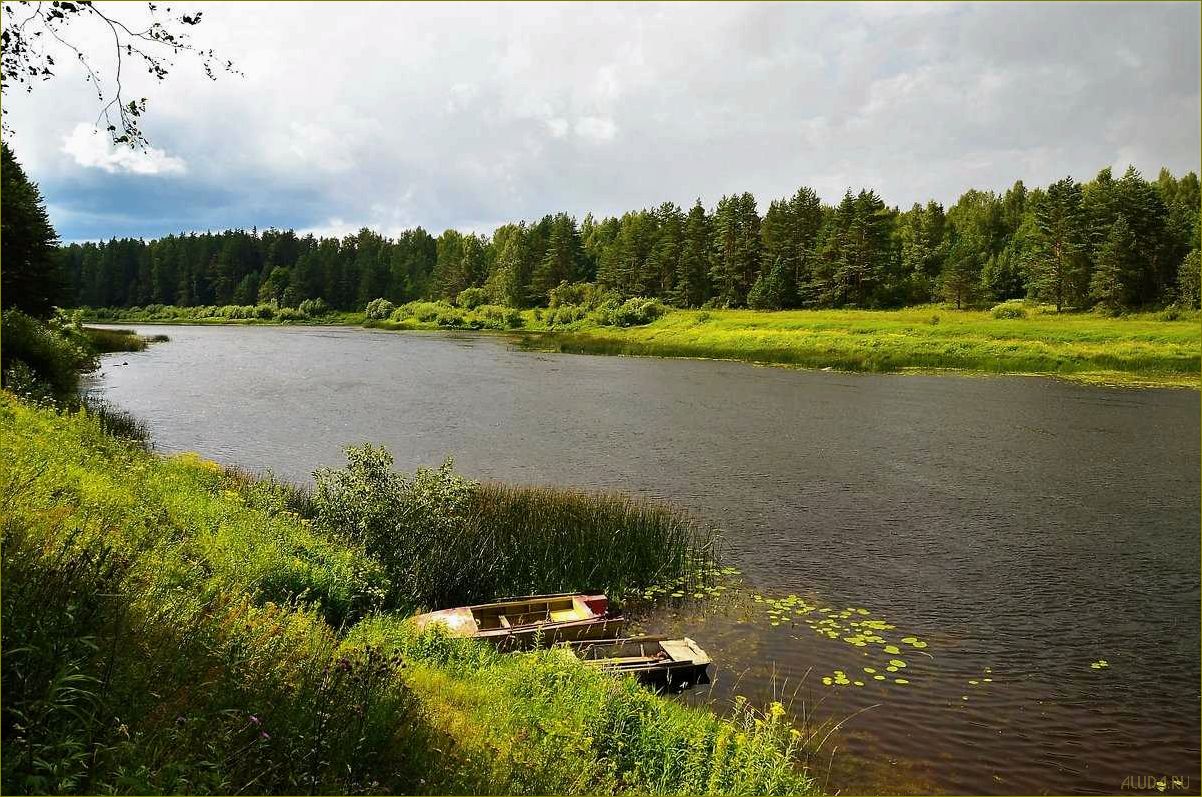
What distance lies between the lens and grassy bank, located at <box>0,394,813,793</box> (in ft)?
19.7

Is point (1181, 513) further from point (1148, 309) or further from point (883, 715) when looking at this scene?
point (1148, 309)

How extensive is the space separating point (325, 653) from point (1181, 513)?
3046 centimetres

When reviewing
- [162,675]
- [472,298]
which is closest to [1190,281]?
[162,675]

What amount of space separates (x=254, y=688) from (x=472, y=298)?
172560mm

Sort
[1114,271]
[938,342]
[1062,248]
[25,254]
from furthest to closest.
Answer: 1. [1062,248]
2. [1114,271]
3. [938,342]
4. [25,254]

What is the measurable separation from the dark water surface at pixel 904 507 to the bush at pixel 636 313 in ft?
192

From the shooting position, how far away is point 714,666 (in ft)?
47.6

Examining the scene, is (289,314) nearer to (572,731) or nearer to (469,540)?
(469,540)

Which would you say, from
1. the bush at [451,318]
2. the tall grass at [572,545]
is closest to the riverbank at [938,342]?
the bush at [451,318]

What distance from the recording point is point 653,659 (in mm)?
13523

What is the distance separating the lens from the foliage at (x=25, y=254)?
169 feet

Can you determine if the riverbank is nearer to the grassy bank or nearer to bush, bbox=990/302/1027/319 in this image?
bush, bbox=990/302/1027/319

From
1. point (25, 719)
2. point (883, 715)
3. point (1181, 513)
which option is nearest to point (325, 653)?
point (25, 719)

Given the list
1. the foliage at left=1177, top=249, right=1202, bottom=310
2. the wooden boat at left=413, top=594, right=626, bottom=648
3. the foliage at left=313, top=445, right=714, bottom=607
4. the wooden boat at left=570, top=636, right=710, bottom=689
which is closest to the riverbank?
the foliage at left=1177, top=249, right=1202, bottom=310
